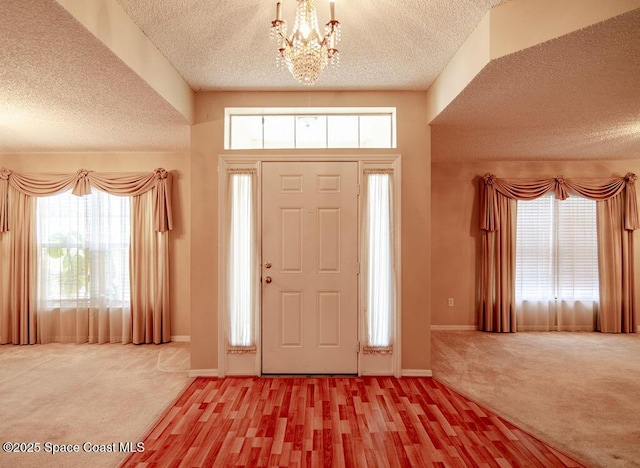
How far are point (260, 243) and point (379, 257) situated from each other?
3.91 ft

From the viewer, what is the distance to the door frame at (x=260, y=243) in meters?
3.53

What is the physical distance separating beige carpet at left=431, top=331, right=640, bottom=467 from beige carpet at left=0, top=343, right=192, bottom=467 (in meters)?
2.71

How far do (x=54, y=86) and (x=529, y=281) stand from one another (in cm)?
609

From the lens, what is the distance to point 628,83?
101 inches

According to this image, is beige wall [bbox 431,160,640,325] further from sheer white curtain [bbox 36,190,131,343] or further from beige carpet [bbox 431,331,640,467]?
sheer white curtain [bbox 36,190,131,343]

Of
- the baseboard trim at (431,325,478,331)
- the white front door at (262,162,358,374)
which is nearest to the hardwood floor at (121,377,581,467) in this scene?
the white front door at (262,162,358,374)

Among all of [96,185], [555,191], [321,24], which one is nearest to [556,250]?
[555,191]

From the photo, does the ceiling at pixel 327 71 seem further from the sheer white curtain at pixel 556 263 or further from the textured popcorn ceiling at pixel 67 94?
the sheer white curtain at pixel 556 263

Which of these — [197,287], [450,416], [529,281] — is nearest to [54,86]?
[197,287]

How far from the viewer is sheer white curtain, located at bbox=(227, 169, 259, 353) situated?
356cm

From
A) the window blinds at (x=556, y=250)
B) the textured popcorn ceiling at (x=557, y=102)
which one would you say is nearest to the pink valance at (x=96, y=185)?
the textured popcorn ceiling at (x=557, y=102)

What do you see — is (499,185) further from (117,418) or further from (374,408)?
(117,418)

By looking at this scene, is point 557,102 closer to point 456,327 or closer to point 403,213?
point 403,213

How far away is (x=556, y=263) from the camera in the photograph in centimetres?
541
